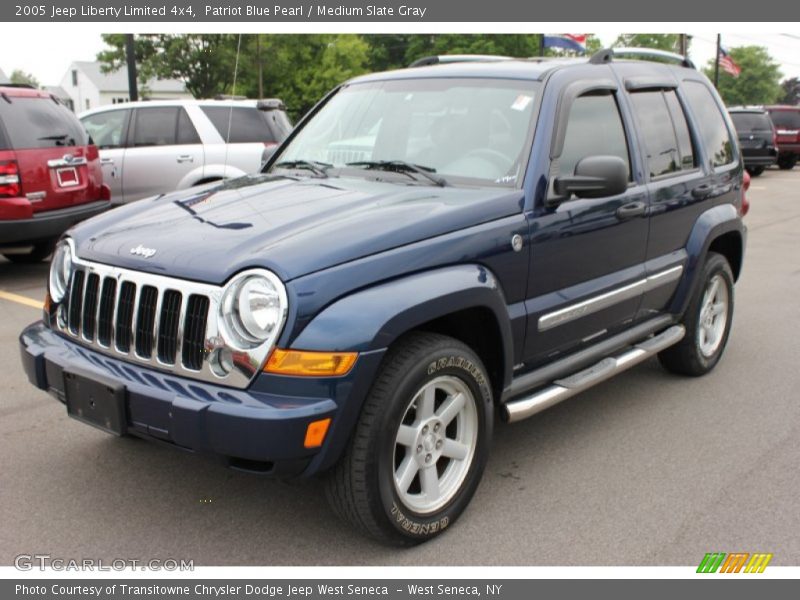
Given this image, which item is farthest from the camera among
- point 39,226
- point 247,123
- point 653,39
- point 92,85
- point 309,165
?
point 653,39

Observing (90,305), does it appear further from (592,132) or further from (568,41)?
(568,41)

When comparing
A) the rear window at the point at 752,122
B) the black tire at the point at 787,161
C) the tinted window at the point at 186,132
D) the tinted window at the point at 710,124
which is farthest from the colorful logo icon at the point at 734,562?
the black tire at the point at 787,161

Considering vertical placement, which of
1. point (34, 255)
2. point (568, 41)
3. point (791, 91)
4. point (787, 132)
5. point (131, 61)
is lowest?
point (34, 255)

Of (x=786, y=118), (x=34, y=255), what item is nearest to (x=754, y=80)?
(x=786, y=118)

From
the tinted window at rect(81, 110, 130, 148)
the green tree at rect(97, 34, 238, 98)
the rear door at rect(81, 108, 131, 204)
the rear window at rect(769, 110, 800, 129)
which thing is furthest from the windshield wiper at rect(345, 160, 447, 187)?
the green tree at rect(97, 34, 238, 98)

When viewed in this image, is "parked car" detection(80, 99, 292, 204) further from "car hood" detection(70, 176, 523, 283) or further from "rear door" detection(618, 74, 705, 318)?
"car hood" detection(70, 176, 523, 283)

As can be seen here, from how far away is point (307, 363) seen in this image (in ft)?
9.49

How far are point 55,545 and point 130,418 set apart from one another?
710mm

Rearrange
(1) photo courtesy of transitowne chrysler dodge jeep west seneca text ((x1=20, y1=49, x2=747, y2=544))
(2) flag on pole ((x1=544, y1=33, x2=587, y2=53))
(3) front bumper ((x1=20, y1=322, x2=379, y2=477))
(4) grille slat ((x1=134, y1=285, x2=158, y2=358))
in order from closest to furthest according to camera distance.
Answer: (3) front bumper ((x1=20, y1=322, x2=379, y2=477)) → (1) photo courtesy of transitowne chrysler dodge jeep west seneca text ((x1=20, y1=49, x2=747, y2=544)) → (4) grille slat ((x1=134, y1=285, x2=158, y2=358)) → (2) flag on pole ((x1=544, y1=33, x2=587, y2=53))

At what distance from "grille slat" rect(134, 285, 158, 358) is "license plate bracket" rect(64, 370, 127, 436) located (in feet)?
0.56

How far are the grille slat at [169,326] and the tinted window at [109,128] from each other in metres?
8.27

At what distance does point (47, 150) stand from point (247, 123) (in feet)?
9.65

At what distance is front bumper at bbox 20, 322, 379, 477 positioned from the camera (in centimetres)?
283

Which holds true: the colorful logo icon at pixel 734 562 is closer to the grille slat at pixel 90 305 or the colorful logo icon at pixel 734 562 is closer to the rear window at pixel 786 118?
the grille slat at pixel 90 305
